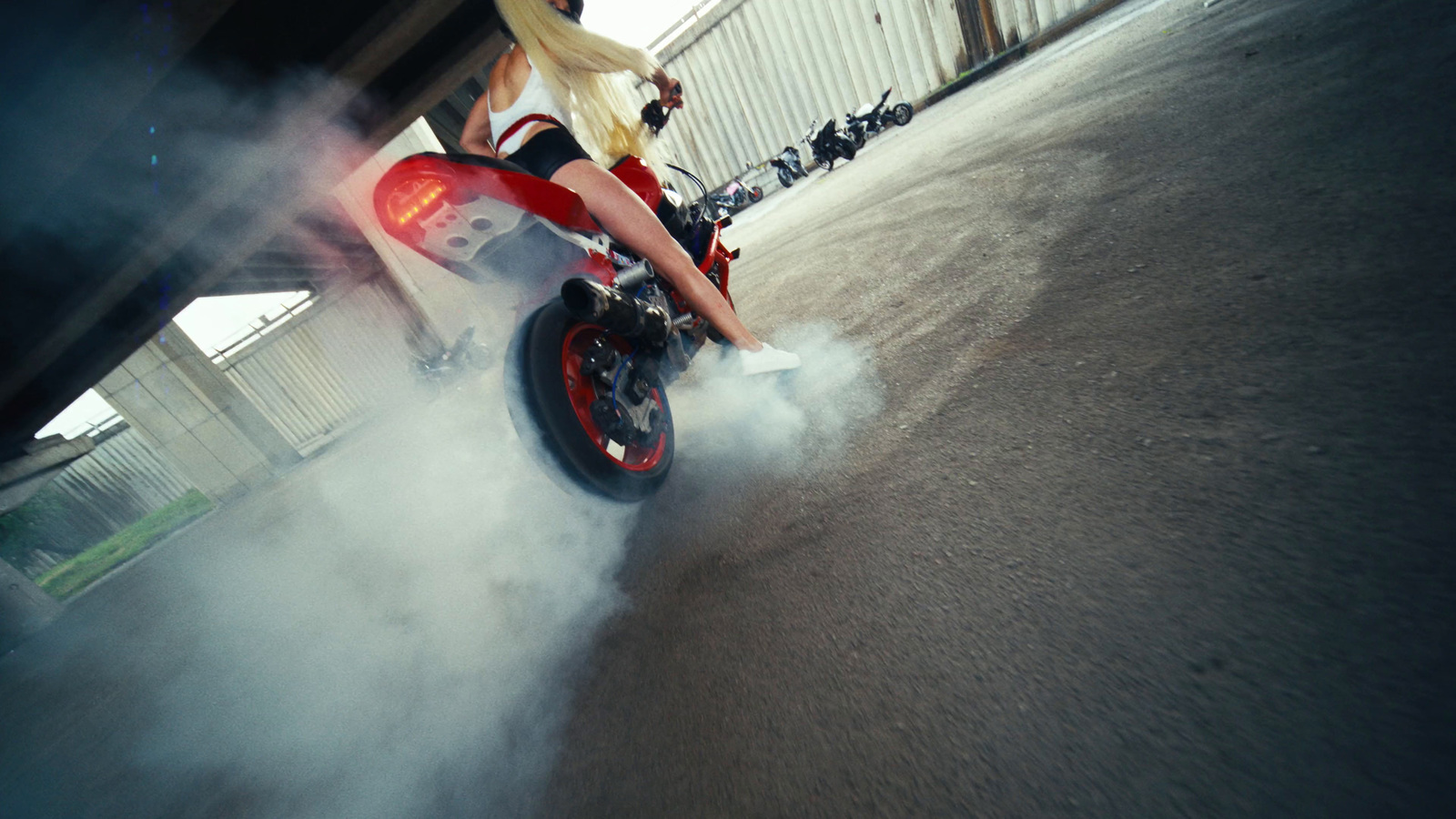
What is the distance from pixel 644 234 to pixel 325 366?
56.5 feet

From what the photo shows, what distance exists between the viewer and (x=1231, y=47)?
359cm

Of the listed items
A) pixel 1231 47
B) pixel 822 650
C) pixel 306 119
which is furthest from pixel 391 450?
pixel 1231 47

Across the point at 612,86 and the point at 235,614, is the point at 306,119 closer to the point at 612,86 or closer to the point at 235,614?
the point at 612,86

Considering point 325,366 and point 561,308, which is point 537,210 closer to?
point 561,308

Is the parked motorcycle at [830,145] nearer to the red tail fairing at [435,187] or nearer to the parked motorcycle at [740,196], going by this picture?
the parked motorcycle at [740,196]

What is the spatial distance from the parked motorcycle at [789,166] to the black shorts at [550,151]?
1294 centimetres

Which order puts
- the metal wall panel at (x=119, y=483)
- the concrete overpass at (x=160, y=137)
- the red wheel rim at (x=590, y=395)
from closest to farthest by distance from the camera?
the red wheel rim at (x=590, y=395), the concrete overpass at (x=160, y=137), the metal wall panel at (x=119, y=483)

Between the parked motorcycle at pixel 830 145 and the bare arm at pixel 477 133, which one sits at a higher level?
the bare arm at pixel 477 133

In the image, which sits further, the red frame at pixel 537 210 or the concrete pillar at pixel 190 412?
the concrete pillar at pixel 190 412

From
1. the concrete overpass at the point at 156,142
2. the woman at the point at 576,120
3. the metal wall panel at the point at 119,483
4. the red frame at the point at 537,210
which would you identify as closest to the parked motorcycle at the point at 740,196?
the concrete overpass at the point at 156,142

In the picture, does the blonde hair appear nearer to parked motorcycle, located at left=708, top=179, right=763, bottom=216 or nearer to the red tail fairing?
the red tail fairing

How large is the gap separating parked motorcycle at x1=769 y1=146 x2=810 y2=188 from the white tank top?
42.3 ft

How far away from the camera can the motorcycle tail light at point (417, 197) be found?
1626mm

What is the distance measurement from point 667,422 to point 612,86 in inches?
58.7
